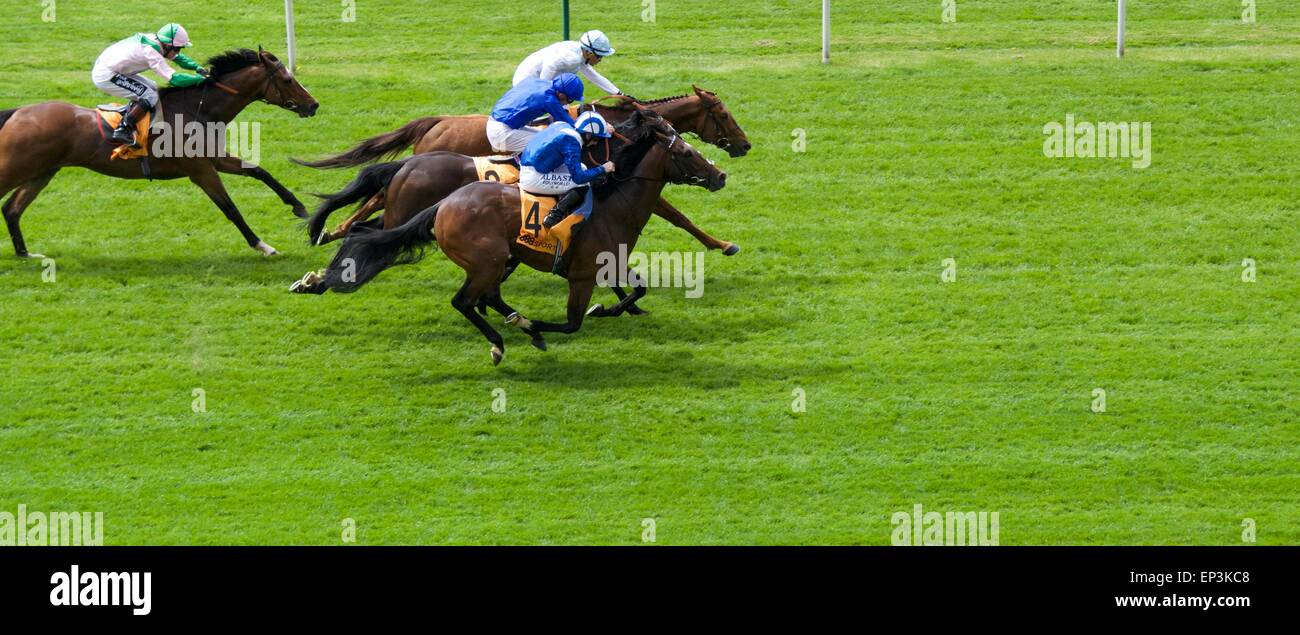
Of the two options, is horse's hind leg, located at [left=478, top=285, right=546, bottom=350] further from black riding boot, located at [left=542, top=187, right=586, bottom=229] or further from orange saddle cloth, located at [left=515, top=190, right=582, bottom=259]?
black riding boot, located at [left=542, top=187, right=586, bottom=229]

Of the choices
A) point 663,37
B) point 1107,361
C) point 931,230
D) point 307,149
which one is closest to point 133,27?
point 307,149

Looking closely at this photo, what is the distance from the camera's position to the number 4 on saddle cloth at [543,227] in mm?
15773

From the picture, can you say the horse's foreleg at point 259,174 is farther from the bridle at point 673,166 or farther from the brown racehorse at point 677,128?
the bridle at point 673,166

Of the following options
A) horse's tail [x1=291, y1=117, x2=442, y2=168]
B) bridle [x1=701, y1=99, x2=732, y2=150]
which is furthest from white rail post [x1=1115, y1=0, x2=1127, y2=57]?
horse's tail [x1=291, y1=117, x2=442, y2=168]

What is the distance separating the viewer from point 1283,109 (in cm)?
2172

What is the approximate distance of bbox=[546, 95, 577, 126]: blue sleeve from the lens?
53.7 feet

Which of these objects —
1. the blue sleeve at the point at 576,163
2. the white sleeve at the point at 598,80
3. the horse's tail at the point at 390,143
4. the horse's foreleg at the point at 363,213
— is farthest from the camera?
the horse's tail at the point at 390,143

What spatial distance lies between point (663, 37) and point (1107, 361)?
9372mm

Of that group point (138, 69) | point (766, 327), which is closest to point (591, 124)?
point (766, 327)

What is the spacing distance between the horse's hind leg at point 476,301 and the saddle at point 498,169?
1128mm

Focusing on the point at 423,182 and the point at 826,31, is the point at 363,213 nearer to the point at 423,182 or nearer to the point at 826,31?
→ the point at 423,182

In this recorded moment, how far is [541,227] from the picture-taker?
51.8ft

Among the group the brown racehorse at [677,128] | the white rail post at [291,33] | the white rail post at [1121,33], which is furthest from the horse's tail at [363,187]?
the white rail post at [1121,33]

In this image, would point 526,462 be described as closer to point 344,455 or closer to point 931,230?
point 344,455
